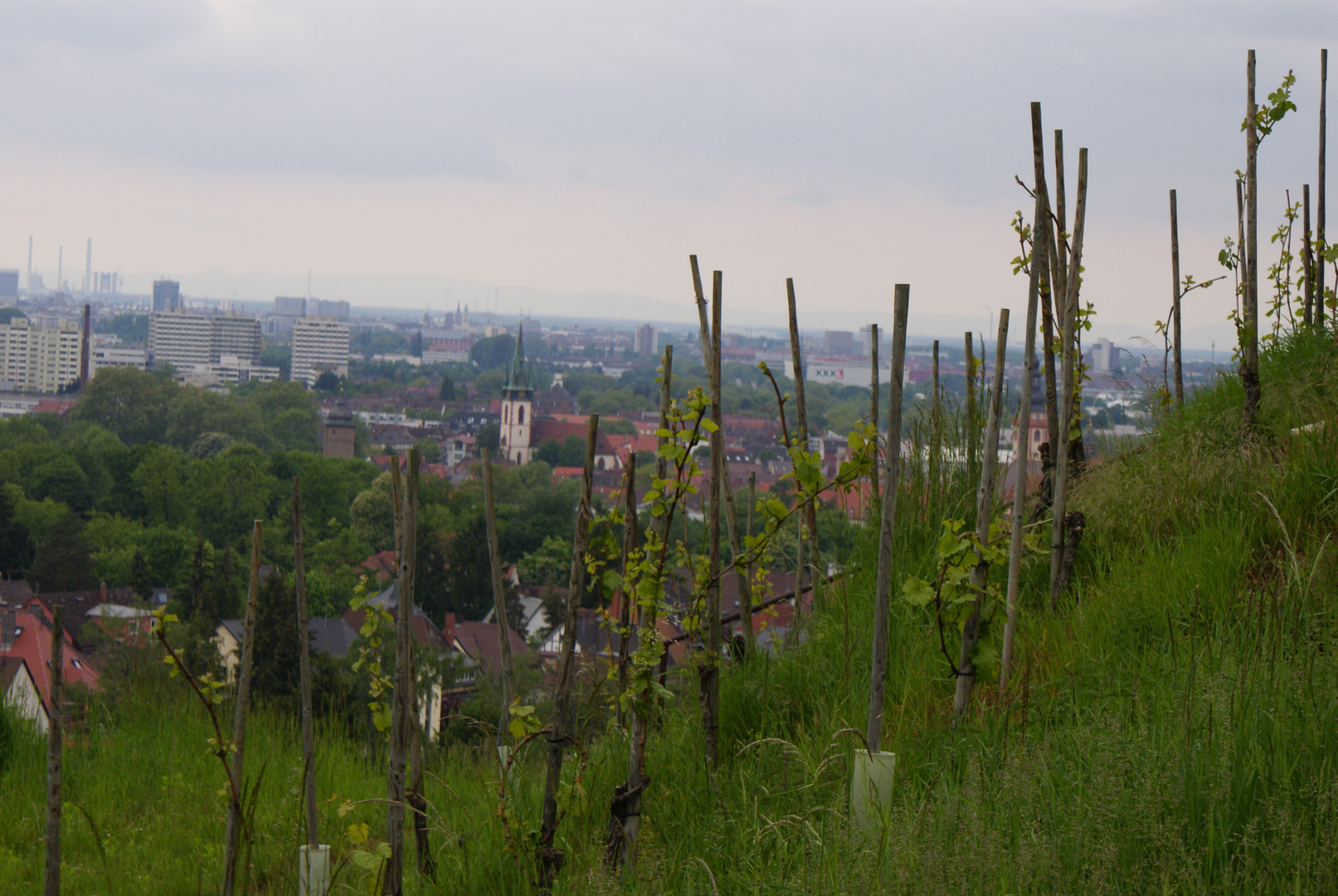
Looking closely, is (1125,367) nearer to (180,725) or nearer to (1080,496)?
(1080,496)

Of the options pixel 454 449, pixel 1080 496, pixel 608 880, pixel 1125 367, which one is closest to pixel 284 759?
pixel 608 880

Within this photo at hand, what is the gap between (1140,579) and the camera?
2.58m

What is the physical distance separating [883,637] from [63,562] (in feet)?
140

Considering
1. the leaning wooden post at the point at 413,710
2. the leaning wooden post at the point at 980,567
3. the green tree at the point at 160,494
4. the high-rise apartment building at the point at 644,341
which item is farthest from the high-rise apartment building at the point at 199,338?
the leaning wooden post at the point at 980,567

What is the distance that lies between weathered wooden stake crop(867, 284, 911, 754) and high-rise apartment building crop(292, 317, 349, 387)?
5807 inches

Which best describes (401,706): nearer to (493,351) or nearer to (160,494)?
(160,494)

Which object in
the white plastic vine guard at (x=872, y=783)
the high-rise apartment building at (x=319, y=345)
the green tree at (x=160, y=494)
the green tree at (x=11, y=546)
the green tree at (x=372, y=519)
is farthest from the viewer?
the high-rise apartment building at (x=319, y=345)

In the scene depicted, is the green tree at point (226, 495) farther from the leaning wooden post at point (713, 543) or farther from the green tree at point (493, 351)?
the green tree at point (493, 351)

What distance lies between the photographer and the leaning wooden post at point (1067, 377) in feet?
8.11

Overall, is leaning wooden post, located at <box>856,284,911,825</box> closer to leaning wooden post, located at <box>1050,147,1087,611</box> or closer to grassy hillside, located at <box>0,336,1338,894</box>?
grassy hillside, located at <box>0,336,1338,894</box>

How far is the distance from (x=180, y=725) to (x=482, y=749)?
1.34 metres

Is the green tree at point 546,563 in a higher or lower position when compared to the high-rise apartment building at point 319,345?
lower

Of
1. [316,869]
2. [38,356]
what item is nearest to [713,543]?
[316,869]

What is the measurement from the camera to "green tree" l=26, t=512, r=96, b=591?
37.5 meters
